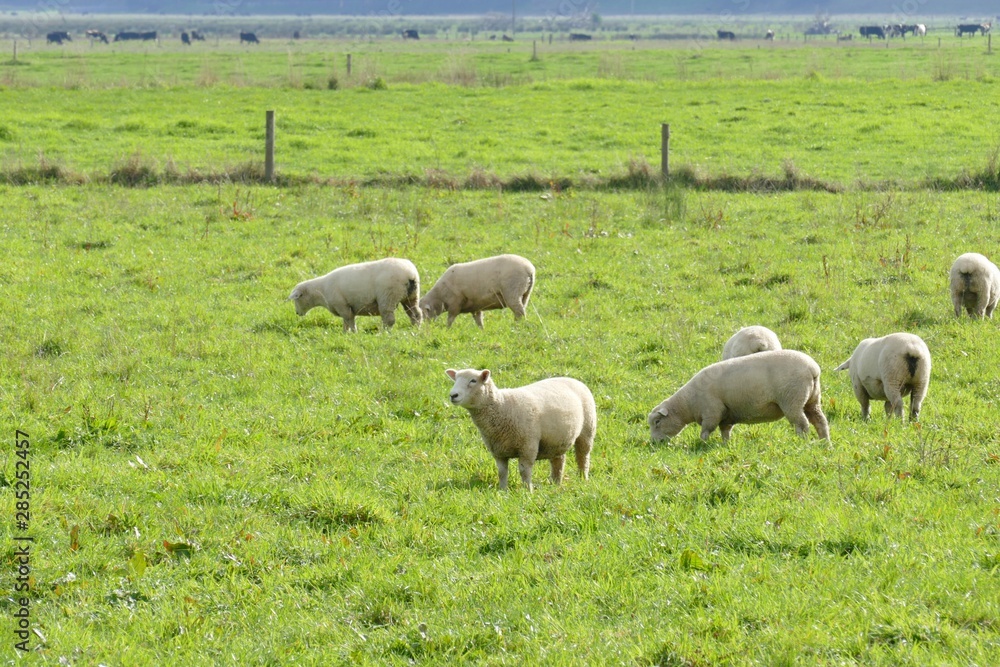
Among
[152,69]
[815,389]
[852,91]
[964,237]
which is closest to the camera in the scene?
[815,389]

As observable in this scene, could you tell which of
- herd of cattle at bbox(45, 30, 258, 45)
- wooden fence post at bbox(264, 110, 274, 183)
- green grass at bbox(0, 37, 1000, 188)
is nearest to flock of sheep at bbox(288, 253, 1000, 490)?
green grass at bbox(0, 37, 1000, 188)

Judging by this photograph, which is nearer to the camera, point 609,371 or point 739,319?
point 609,371

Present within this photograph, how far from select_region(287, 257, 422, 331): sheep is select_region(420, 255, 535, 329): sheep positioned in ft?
1.76

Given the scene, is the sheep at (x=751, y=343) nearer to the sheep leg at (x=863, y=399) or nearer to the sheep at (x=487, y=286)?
the sheep leg at (x=863, y=399)

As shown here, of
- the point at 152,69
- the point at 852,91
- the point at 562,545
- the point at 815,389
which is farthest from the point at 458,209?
the point at 152,69

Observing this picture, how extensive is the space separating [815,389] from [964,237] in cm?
1082

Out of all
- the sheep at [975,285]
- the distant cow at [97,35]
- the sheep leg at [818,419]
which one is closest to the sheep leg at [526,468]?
the sheep leg at [818,419]

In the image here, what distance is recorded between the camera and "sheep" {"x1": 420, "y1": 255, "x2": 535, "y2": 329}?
49.2ft

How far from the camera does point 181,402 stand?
36.4 feet

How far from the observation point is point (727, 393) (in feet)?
32.8

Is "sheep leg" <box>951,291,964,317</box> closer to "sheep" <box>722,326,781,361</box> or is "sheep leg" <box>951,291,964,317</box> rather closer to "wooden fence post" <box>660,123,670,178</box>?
"sheep" <box>722,326,781,361</box>

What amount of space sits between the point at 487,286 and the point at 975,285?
623 cm

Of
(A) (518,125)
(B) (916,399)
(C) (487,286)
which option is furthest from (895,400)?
(A) (518,125)

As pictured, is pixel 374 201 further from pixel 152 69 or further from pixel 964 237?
pixel 152 69
